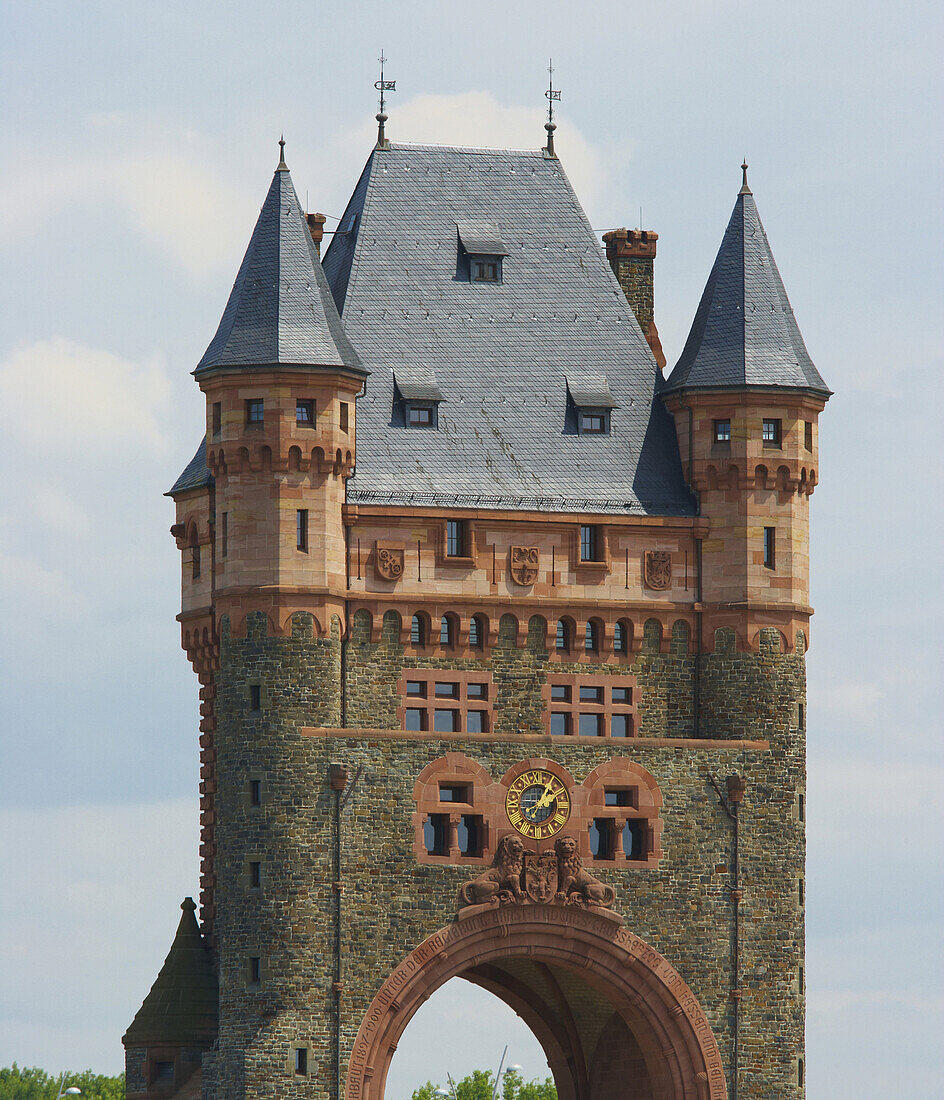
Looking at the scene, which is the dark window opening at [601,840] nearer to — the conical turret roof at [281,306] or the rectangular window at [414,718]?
the rectangular window at [414,718]

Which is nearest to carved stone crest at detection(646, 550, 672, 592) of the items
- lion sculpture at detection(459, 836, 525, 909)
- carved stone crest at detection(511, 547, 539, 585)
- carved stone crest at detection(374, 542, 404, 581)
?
carved stone crest at detection(511, 547, 539, 585)

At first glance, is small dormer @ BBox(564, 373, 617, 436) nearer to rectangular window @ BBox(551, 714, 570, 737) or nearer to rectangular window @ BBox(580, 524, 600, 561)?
rectangular window @ BBox(580, 524, 600, 561)

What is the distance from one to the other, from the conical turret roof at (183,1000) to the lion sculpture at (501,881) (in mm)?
9706

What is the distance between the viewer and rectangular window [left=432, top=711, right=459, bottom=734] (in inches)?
4518

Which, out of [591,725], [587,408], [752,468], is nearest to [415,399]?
[587,408]

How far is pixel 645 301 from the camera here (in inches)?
4985

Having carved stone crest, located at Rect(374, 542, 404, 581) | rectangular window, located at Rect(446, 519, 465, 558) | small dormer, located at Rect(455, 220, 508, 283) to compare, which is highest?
small dormer, located at Rect(455, 220, 508, 283)

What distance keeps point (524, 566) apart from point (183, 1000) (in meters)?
18.6

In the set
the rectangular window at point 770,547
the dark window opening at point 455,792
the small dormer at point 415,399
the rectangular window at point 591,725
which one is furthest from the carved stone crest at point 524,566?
the rectangular window at point 770,547

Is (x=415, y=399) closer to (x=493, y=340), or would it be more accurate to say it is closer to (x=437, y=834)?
(x=493, y=340)

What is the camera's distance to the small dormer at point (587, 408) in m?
119

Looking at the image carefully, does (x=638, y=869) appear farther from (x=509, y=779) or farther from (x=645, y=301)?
(x=645, y=301)

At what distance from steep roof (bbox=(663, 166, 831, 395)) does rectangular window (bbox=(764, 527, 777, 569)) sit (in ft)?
16.6

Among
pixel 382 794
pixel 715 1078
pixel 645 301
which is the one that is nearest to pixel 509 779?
pixel 382 794
